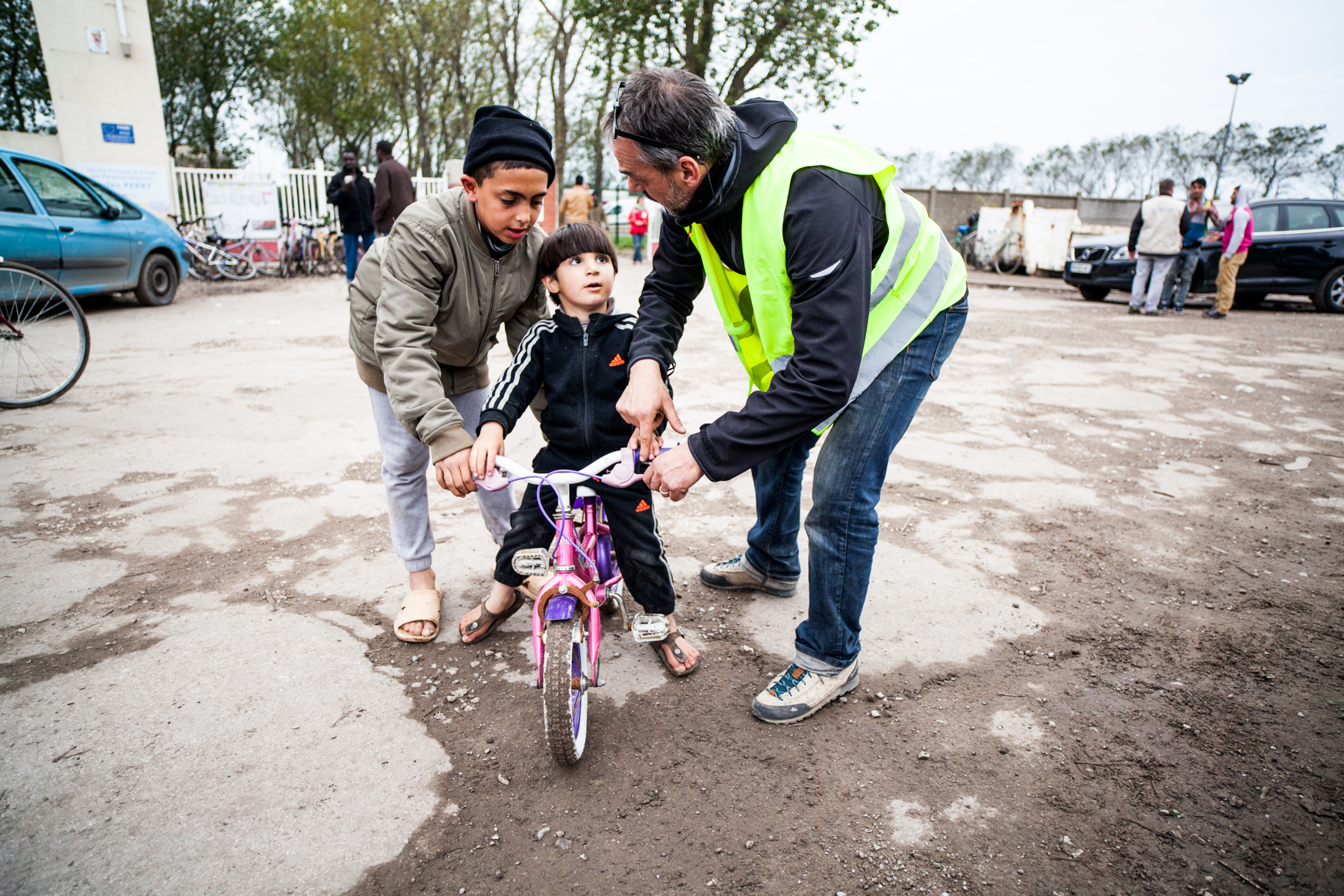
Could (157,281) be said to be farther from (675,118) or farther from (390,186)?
(675,118)

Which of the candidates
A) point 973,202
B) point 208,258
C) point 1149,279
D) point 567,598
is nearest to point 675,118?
point 567,598

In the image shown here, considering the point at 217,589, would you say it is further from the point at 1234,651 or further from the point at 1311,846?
the point at 1234,651

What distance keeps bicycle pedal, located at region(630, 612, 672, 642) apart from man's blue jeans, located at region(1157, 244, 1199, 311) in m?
11.8

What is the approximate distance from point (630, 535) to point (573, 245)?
3.15ft

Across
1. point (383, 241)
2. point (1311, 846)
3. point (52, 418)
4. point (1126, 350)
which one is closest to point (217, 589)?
point (383, 241)

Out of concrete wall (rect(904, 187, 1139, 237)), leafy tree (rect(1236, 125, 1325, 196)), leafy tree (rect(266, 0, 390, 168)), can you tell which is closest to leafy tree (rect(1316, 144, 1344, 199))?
leafy tree (rect(1236, 125, 1325, 196))

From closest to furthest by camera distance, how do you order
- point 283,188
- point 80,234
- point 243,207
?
point 80,234
point 243,207
point 283,188

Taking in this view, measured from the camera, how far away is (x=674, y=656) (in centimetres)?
253

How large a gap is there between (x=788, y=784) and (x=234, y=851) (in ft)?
4.56

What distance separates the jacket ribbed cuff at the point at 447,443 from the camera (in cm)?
209

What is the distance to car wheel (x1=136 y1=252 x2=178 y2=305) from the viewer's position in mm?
9250

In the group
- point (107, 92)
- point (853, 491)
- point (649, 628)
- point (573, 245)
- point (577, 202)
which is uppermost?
point (107, 92)

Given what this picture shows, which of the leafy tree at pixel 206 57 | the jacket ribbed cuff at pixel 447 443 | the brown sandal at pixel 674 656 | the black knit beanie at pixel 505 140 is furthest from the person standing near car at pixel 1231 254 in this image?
the leafy tree at pixel 206 57

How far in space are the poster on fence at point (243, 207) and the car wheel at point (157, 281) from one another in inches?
193
